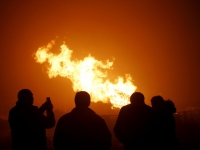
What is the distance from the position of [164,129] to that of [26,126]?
3138 mm

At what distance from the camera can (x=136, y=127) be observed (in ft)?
15.3

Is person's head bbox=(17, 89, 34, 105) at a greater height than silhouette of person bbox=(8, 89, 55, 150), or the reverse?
person's head bbox=(17, 89, 34, 105)

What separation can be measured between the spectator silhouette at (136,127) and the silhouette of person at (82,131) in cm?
85

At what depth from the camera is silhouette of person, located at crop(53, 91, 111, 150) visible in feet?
12.6

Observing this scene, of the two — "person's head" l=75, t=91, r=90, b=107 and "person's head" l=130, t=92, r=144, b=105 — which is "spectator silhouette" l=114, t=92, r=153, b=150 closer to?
"person's head" l=130, t=92, r=144, b=105

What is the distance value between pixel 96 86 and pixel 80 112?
137 feet

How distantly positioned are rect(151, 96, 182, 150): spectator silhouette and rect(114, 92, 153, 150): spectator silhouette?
229 millimetres

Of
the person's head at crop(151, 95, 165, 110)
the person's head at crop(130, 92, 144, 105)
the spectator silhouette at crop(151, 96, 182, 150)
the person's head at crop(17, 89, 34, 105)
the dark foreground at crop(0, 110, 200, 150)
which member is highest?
the person's head at crop(17, 89, 34, 105)

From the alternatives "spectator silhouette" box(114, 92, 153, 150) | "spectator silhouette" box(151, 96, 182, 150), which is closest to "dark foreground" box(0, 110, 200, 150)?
"spectator silhouette" box(114, 92, 153, 150)

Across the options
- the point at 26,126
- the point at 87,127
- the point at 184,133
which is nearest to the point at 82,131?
the point at 87,127

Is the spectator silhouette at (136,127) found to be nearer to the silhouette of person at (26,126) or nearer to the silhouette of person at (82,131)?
the silhouette of person at (82,131)

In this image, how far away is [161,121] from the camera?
16.5 feet

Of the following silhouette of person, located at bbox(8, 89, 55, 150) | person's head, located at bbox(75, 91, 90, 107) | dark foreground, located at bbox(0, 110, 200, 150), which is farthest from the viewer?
dark foreground, located at bbox(0, 110, 200, 150)

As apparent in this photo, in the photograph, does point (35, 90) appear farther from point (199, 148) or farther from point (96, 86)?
point (199, 148)
